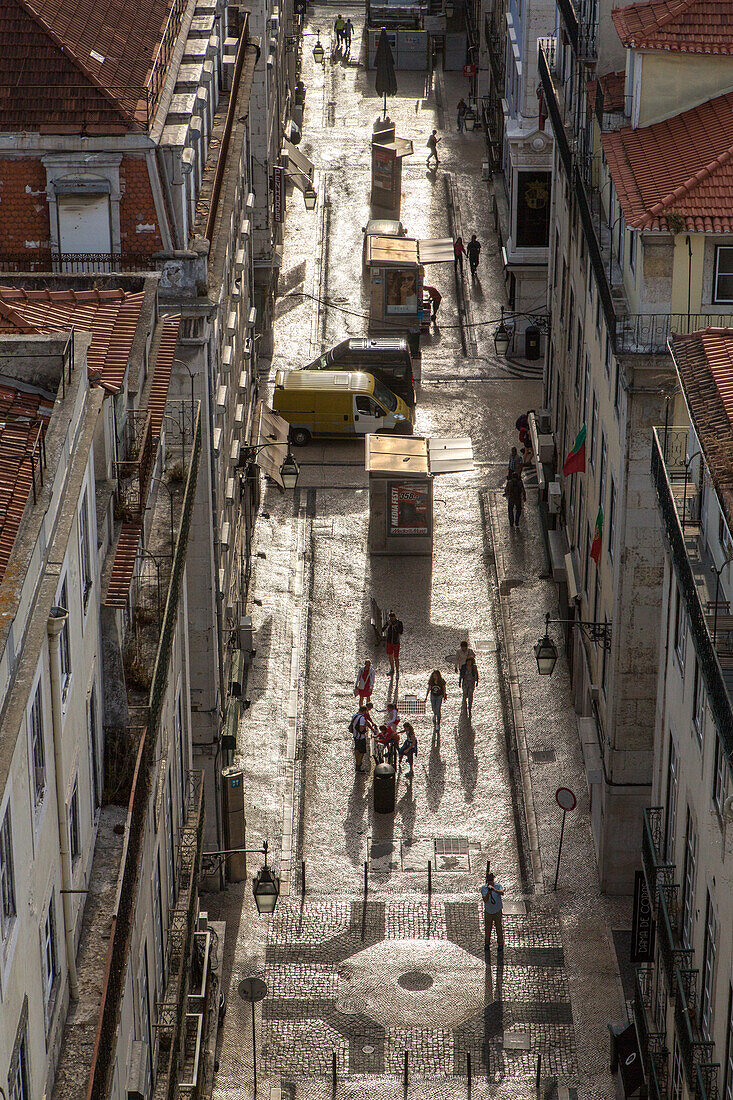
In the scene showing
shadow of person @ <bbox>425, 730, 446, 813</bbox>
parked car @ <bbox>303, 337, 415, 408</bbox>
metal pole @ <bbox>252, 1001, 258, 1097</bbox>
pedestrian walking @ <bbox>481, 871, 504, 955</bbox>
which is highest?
parked car @ <bbox>303, 337, 415, 408</bbox>

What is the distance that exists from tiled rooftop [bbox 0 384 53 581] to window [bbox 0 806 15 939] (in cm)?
299

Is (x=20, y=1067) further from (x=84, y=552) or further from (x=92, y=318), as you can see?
(x=92, y=318)

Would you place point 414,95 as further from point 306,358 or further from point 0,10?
point 0,10

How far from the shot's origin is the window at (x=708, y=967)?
31391mm

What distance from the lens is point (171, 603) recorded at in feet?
108

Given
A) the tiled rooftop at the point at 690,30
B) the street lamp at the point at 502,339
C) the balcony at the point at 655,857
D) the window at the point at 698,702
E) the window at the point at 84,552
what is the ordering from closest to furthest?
the window at the point at 84,552 → the window at the point at 698,702 → the balcony at the point at 655,857 → the tiled rooftop at the point at 690,30 → the street lamp at the point at 502,339

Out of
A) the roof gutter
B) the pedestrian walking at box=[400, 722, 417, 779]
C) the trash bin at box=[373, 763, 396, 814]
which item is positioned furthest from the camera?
the pedestrian walking at box=[400, 722, 417, 779]

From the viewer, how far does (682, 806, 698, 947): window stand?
111ft

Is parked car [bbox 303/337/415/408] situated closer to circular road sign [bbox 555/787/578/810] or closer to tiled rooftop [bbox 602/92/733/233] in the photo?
tiled rooftop [bbox 602/92/733/233]

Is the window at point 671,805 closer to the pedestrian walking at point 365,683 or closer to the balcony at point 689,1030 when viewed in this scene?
the balcony at point 689,1030

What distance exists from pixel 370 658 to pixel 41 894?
35139mm

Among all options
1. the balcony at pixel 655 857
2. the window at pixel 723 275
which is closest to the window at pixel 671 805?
the balcony at pixel 655 857

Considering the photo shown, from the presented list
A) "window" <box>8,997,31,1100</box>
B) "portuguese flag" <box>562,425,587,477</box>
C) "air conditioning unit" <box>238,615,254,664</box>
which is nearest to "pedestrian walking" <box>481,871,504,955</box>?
"air conditioning unit" <box>238,615,254,664</box>

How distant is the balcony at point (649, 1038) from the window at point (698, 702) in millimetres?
7205
